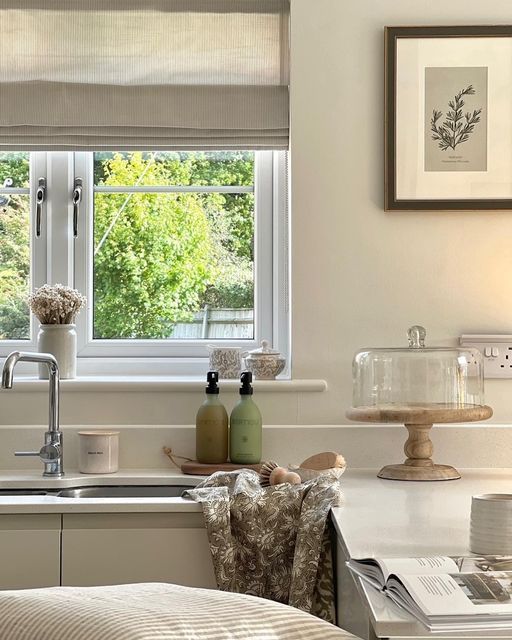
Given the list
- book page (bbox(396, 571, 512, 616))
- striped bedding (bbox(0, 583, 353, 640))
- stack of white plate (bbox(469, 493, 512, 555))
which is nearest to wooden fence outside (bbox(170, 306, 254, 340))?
stack of white plate (bbox(469, 493, 512, 555))

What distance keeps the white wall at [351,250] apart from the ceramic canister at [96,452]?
138mm

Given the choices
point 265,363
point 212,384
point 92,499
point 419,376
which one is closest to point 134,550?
point 92,499

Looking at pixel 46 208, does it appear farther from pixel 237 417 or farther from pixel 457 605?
pixel 457 605

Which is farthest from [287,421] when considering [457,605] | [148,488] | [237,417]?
[457,605]

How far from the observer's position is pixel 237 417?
258 centimetres

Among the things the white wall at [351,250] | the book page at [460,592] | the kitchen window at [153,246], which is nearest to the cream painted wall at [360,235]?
the white wall at [351,250]

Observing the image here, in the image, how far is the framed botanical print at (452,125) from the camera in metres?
2.72

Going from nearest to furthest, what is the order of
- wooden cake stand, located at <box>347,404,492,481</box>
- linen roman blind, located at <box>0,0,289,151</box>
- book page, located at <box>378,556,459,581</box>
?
book page, located at <box>378,556,459,581</box>
wooden cake stand, located at <box>347,404,492,481</box>
linen roman blind, located at <box>0,0,289,151</box>

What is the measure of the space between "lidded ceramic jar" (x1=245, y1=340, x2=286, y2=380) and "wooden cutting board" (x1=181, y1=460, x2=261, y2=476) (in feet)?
0.91

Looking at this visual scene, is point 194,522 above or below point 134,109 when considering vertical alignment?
below

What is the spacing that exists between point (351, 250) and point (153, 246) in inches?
24.3

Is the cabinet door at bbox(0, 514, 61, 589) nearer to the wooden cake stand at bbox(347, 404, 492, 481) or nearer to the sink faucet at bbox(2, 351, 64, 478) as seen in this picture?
the sink faucet at bbox(2, 351, 64, 478)

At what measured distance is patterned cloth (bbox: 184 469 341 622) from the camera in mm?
2012

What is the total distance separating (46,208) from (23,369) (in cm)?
47
